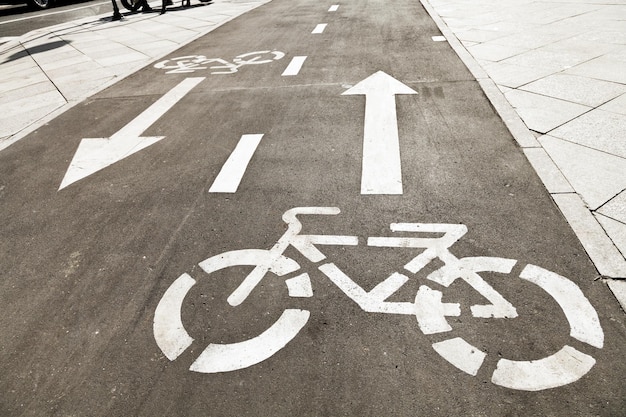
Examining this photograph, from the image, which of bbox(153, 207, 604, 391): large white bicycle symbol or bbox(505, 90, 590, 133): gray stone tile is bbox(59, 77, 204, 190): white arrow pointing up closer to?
bbox(153, 207, 604, 391): large white bicycle symbol

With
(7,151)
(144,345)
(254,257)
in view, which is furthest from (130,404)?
(7,151)

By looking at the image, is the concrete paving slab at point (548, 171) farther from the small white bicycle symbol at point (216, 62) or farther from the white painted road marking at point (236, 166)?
Result: the small white bicycle symbol at point (216, 62)

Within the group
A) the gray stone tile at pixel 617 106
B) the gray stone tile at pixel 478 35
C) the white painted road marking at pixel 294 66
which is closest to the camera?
the gray stone tile at pixel 617 106

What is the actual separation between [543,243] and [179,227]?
3.69 meters

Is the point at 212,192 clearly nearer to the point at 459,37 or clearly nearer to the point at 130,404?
the point at 130,404

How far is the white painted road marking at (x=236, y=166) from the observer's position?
5203mm

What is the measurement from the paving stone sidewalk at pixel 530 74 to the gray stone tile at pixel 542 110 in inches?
0.6

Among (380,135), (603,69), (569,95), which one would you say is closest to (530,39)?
(603,69)

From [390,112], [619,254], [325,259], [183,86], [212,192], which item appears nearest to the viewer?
[619,254]

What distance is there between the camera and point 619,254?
365 cm

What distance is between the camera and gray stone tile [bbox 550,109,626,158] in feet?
17.4

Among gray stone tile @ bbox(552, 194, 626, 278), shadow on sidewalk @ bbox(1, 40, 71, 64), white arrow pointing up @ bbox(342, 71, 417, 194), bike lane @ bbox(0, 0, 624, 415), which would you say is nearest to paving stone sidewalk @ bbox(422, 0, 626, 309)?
gray stone tile @ bbox(552, 194, 626, 278)

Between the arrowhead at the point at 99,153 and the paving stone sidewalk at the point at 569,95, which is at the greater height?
the paving stone sidewalk at the point at 569,95

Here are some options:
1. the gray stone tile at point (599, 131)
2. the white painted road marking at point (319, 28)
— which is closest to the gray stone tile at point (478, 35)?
the white painted road marking at point (319, 28)
